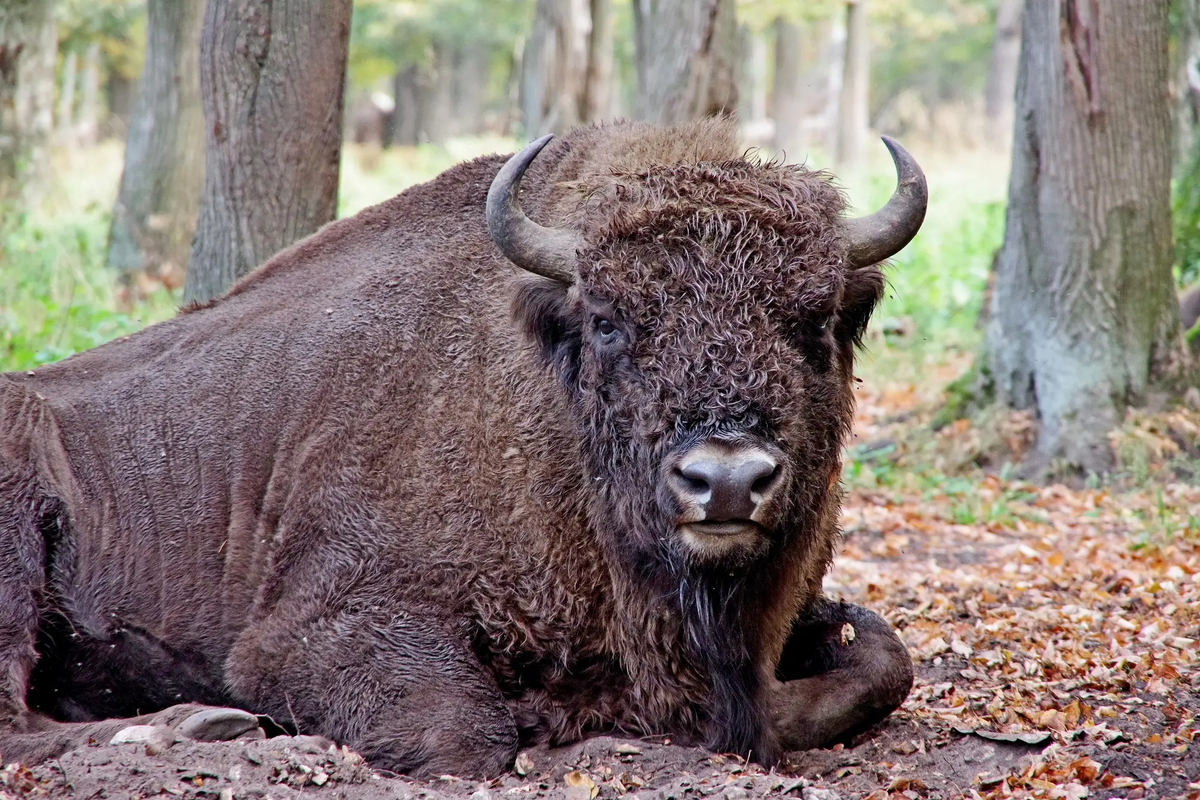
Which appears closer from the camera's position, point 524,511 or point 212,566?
point 524,511

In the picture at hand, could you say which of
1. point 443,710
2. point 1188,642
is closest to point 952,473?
point 1188,642

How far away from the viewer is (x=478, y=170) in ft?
18.8

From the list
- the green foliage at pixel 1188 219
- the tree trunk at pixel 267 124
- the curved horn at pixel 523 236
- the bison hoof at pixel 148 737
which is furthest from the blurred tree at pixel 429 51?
the bison hoof at pixel 148 737

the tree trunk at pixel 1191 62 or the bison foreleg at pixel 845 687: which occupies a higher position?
the tree trunk at pixel 1191 62

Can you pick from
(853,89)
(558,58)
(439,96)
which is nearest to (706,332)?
(558,58)

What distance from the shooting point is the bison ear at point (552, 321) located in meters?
Result: 4.77

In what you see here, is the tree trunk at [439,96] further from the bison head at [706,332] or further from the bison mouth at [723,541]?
the bison mouth at [723,541]

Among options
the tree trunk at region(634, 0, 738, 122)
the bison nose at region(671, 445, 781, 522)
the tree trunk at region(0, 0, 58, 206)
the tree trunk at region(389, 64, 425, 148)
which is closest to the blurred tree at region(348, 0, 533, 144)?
the tree trunk at region(389, 64, 425, 148)

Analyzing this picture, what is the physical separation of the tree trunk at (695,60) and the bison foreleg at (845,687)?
22.9ft

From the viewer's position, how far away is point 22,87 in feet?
51.1

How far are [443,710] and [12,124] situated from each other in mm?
13924

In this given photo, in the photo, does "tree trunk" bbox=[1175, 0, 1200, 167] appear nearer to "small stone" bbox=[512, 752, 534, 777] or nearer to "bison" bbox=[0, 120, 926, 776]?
"bison" bbox=[0, 120, 926, 776]

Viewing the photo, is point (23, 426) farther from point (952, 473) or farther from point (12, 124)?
point (12, 124)

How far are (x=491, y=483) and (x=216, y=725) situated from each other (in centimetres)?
140
